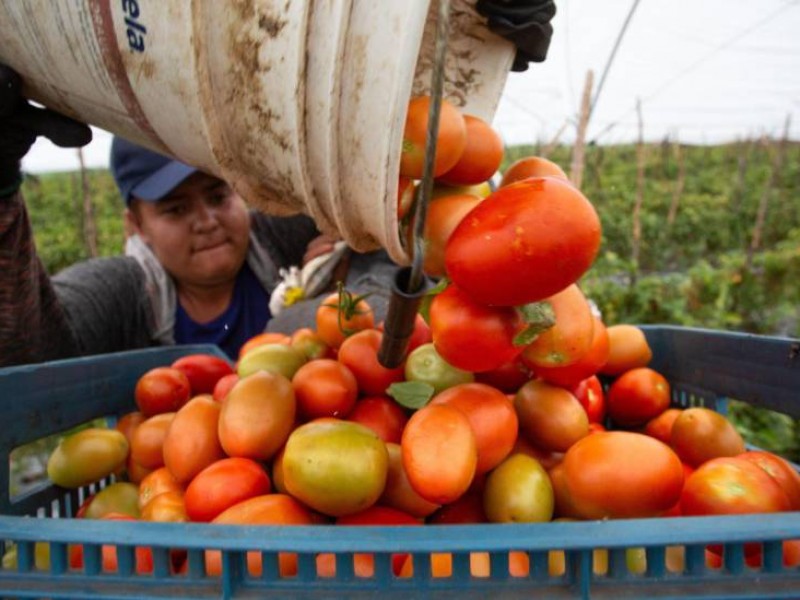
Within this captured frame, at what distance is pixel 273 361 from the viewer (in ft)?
4.03

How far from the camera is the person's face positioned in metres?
2.33

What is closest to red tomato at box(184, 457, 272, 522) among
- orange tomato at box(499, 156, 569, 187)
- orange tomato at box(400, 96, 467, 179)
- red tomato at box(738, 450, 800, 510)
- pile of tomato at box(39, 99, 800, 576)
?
pile of tomato at box(39, 99, 800, 576)

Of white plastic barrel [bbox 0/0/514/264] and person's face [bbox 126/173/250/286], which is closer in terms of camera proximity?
white plastic barrel [bbox 0/0/514/264]

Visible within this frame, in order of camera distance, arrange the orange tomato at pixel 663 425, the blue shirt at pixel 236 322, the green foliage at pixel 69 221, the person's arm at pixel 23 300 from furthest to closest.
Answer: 1. the green foliage at pixel 69 221
2. the blue shirt at pixel 236 322
3. the person's arm at pixel 23 300
4. the orange tomato at pixel 663 425

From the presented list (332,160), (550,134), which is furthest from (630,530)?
(550,134)

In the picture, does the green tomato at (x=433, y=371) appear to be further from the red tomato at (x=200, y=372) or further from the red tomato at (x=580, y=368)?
the red tomato at (x=200, y=372)

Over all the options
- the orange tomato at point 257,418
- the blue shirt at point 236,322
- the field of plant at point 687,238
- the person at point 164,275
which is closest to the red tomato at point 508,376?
the orange tomato at point 257,418

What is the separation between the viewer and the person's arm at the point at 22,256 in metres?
1.27

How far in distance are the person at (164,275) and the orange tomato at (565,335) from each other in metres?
1.06

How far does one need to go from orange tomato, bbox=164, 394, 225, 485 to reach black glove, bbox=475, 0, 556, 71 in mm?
787

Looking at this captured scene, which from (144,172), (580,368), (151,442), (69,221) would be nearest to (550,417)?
(580,368)

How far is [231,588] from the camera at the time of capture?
0.71 m

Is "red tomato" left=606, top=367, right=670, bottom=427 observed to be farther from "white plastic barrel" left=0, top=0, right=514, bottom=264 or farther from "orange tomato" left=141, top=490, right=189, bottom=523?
"orange tomato" left=141, top=490, right=189, bottom=523

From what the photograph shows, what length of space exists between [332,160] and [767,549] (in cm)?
63
